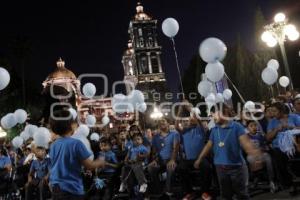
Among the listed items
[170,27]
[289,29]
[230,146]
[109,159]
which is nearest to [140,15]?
[289,29]

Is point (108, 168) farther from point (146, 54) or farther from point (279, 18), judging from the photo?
point (146, 54)

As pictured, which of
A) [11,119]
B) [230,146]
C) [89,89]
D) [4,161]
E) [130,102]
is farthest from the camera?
[89,89]

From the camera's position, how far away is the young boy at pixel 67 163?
4582 mm

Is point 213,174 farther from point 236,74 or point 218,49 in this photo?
point 236,74

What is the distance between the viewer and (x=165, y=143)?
32.8ft

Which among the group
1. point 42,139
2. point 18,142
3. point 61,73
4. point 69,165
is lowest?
point 69,165

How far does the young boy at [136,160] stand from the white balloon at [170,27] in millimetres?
4159

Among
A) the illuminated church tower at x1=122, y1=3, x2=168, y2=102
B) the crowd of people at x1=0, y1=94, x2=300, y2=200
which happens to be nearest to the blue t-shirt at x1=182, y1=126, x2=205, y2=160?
the crowd of people at x1=0, y1=94, x2=300, y2=200

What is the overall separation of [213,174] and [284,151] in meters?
1.93

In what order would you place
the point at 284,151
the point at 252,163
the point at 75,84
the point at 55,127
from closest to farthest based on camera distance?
the point at 55,127 < the point at 252,163 < the point at 284,151 < the point at 75,84

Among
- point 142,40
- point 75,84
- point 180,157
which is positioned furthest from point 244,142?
point 75,84

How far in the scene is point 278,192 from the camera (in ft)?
27.9

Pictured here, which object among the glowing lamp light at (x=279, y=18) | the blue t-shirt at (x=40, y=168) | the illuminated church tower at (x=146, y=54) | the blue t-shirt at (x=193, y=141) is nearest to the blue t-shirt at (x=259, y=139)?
the blue t-shirt at (x=193, y=141)

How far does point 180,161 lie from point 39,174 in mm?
4002
